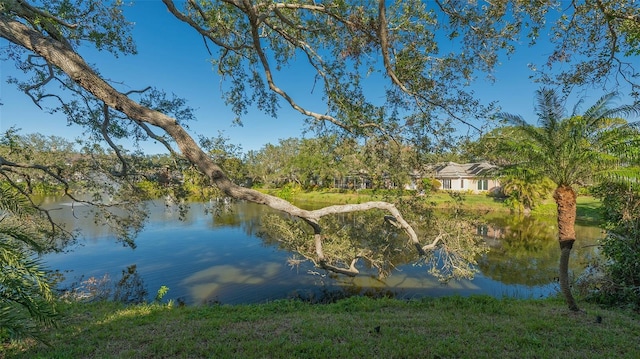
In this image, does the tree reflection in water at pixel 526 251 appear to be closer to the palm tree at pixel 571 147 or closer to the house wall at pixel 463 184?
the palm tree at pixel 571 147

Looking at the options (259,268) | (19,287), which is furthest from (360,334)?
(259,268)

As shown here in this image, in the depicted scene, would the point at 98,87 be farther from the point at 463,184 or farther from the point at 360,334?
the point at 463,184

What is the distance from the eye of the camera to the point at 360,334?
487 cm

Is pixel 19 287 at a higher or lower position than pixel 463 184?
lower

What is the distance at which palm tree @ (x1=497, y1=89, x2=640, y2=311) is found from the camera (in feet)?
21.3

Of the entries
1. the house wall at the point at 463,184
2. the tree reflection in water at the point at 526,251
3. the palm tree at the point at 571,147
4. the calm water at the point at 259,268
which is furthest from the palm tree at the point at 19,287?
the house wall at the point at 463,184

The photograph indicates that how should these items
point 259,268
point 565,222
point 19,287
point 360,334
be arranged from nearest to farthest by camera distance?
point 19,287, point 360,334, point 565,222, point 259,268

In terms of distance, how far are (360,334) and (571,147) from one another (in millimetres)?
6106

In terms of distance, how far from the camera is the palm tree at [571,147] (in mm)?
6484

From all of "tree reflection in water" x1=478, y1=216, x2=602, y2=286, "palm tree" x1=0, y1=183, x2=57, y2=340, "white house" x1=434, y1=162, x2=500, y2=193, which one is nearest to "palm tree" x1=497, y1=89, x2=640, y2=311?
"tree reflection in water" x1=478, y1=216, x2=602, y2=286

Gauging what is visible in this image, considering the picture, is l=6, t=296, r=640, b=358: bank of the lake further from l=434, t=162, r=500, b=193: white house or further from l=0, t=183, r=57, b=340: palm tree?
l=434, t=162, r=500, b=193: white house

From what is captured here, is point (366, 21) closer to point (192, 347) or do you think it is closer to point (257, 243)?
point (192, 347)

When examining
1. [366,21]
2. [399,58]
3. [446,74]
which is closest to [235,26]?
[366,21]

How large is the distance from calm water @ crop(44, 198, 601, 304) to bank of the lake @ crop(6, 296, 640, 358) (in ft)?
9.49
